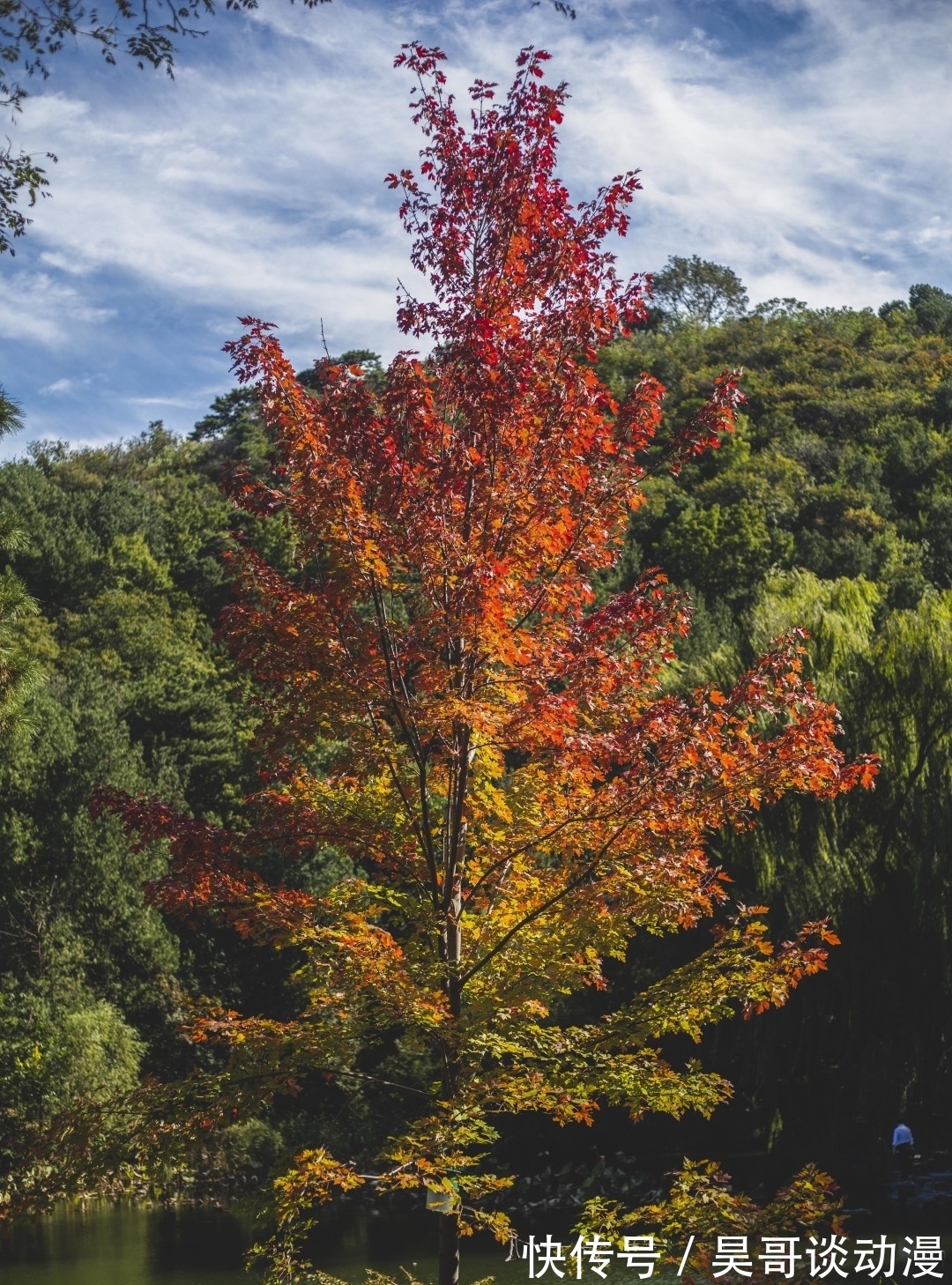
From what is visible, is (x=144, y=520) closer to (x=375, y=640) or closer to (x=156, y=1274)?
→ (x=156, y=1274)

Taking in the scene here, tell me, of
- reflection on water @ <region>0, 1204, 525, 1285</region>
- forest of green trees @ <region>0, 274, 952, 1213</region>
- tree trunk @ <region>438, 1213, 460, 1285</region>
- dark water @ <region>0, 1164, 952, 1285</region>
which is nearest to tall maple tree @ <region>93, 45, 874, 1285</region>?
tree trunk @ <region>438, 1213, 460, 1285</region>

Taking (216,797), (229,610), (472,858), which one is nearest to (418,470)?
(229,610)

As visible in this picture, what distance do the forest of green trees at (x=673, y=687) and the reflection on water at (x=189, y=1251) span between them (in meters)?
1.56

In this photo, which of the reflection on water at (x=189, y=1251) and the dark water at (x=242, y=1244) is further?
the reflection on water at (x=189, y=1251)

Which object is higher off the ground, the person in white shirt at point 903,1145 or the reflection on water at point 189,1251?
the person in white shirt at point 903,1145

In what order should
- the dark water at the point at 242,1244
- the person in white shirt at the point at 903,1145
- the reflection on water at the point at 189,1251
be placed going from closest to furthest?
the person in white shirt at the point at 903,1145
the dark water at the point at 242,1244
the reflection on water at the point at 189,1251

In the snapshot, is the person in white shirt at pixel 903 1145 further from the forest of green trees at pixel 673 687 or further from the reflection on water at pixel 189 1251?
the reflection on water at pixel 189 1251

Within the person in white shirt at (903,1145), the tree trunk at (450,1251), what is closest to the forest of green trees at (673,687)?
the person in white shirt at (903,1145)

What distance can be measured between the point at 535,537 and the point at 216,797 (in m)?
23.6

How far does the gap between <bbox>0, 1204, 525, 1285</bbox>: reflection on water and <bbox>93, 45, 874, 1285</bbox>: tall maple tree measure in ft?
28.9

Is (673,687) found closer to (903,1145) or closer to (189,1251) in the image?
(903,1145)

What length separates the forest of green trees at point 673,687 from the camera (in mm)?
14422

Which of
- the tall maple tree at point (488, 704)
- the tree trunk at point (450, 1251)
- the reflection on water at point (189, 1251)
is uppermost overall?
the tall maple tree at point (488, 704)

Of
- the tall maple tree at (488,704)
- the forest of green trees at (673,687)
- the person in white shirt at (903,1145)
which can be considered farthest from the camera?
the forest of green trees at (673,687)
